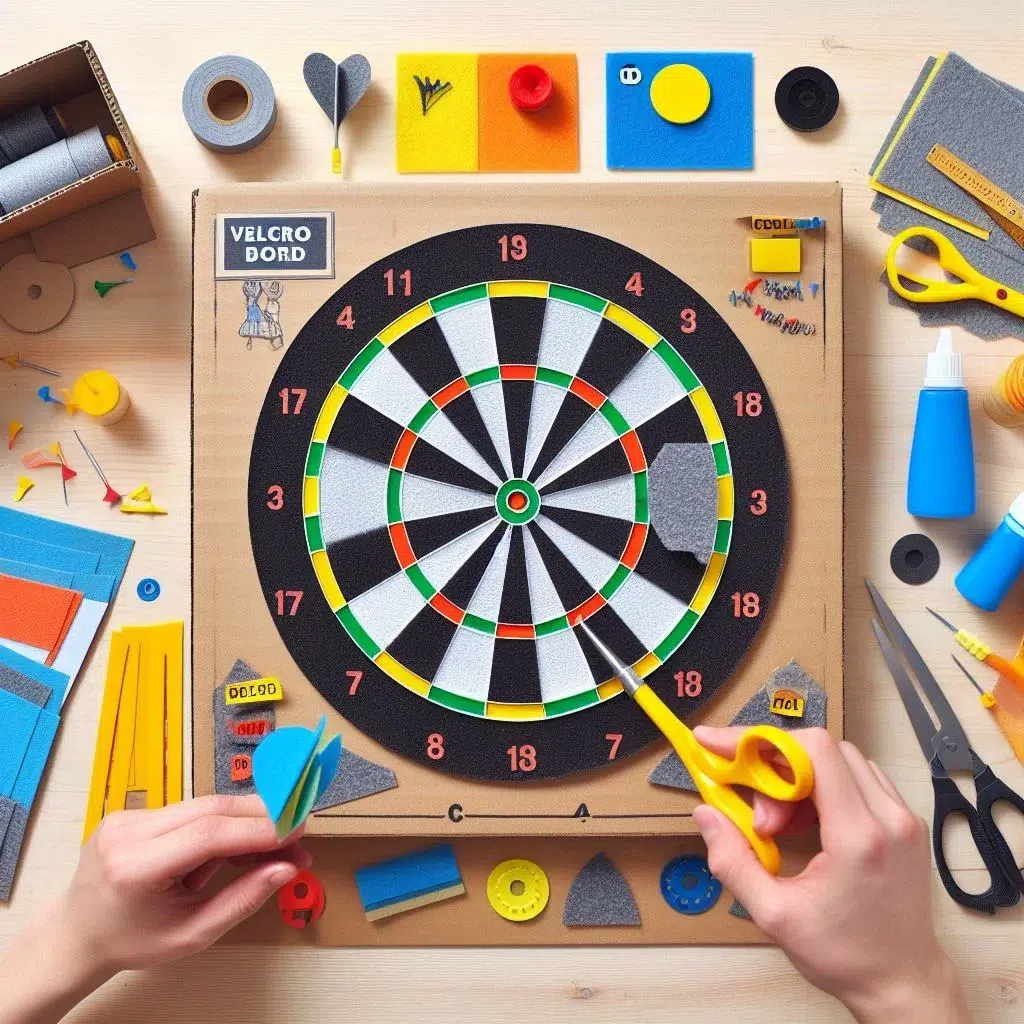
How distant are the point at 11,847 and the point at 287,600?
1.47 ft

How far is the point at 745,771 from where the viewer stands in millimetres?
954

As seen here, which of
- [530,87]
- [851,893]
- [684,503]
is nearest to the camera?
[851,893]

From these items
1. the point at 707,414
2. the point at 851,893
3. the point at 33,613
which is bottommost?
the point at 851,893

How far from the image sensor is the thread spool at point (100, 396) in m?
1.17

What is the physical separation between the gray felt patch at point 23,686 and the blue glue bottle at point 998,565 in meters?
1.10

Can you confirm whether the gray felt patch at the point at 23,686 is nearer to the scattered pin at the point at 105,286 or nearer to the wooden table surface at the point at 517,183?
the wooden table surface at the point at 517,183

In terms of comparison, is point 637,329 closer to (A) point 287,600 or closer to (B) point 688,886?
(A) point 287,600

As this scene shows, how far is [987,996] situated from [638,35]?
1226 millimetres

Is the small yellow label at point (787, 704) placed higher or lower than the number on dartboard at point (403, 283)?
lower

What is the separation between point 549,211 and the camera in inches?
44.6

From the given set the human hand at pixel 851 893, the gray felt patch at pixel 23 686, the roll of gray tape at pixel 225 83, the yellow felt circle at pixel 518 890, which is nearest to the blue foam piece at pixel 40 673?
the gray felt patch at pixel 23 686

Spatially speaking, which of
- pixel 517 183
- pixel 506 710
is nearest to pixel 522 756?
pixel 506 710

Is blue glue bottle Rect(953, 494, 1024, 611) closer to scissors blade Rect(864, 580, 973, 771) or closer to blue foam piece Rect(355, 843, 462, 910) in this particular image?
scissors blade Rect(864, 580, 973, 771)

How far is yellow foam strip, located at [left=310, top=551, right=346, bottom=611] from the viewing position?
3.64ft
